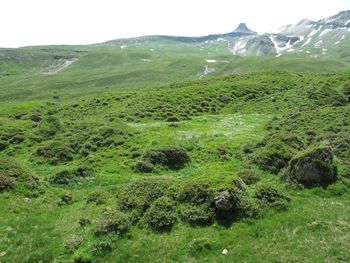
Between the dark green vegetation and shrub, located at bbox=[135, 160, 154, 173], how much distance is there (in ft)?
0.38

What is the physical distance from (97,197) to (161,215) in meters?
8.56

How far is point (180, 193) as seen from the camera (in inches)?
1242

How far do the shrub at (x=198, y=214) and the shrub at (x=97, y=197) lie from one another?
8263 millimetres

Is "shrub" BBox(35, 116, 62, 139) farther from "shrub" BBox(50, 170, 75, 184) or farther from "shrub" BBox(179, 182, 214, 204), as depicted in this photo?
"shrub" BBox(179, 182, 214, 204)

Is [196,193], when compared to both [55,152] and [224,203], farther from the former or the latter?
[55,152]

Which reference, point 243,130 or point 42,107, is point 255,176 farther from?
point 42,107

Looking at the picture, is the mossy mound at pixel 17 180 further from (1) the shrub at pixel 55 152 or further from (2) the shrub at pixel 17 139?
(2) the shrub at pixel 17 139

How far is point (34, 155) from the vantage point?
5300 centimetres

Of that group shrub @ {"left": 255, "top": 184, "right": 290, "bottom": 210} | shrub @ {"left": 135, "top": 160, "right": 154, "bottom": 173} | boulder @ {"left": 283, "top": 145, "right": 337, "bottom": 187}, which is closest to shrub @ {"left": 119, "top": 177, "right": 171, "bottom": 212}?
shrub @ {"left": 255, "top": 184, "right": 290, "bottom": 210}

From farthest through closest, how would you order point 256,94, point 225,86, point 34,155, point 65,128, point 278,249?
1. point 225,86
2. point 256,94
3. point 65,128
4. point 34,155
5. point 278,249

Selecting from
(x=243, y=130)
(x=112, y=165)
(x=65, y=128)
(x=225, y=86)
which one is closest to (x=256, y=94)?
(x=225, y=86)

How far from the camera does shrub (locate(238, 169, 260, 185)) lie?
35875 mm

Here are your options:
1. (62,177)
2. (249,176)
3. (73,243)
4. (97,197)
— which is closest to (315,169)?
(249,176)

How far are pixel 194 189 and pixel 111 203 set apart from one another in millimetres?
7438
